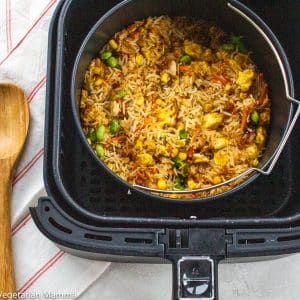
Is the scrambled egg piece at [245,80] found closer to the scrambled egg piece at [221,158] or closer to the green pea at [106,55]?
the scrambled egg piece at [221,158]

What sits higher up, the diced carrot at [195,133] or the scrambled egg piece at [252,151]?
the diced carrot at [195,133]

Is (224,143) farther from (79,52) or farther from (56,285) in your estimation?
(56,285)

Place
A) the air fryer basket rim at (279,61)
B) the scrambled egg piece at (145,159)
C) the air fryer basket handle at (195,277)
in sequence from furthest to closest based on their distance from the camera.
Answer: the scrambled egg piece at (145,159) → the air fryer basket rim at (279,61) → the air fryer basket handle at (195,277)

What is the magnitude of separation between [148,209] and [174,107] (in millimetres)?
231

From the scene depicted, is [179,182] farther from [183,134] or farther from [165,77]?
[165,77]

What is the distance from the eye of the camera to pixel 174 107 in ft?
4.45

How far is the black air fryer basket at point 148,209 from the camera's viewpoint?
111cm

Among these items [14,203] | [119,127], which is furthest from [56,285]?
[119,127]

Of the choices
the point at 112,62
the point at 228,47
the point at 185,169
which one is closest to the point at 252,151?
the point at 185,169

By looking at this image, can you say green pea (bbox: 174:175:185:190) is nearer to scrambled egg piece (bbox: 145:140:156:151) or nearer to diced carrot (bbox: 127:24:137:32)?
scrambled egg piece (bbox: 145:140:156:151)

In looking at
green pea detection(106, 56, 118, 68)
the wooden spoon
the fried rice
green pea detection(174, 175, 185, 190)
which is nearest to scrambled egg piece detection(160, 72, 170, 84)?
the fried rice

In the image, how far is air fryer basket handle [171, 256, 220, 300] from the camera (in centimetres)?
107

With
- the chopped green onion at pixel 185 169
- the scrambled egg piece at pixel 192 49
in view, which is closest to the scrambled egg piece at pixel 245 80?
the scrambled egg piece at pixel 192 49

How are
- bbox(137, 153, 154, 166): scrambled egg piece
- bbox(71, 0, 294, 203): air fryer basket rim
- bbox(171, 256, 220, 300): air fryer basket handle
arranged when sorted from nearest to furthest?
bbox(171, 256, 220, 300): air fryer basket handle → bbox(71, 0, 294, 203): air fryer basket rim → bbox(137, 153, 154, 166): scrambled egg piece
